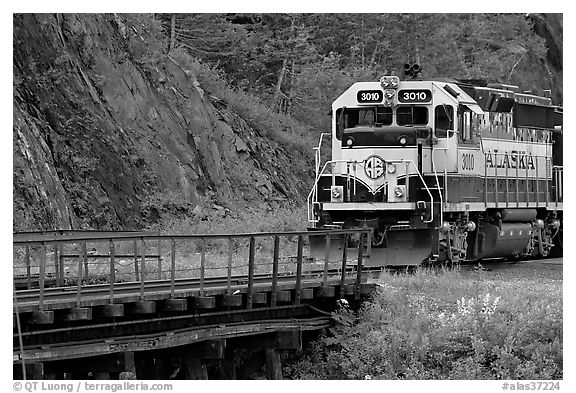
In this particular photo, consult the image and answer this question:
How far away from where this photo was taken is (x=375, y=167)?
762 inches

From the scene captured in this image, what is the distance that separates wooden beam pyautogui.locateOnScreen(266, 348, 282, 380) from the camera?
14430 millimetres

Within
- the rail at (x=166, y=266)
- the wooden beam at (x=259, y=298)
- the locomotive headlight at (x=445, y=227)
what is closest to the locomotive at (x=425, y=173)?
the locomotive headlight at (x=445, y=227)

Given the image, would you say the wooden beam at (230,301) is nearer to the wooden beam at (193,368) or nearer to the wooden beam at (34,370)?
the wooden beam at (193,368)

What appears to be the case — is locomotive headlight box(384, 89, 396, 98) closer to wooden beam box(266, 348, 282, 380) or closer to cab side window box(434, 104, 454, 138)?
cab side window box(434, 104, 454, 138)

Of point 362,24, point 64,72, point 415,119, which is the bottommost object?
point 415,119

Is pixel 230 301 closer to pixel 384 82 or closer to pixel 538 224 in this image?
pixel 384 82

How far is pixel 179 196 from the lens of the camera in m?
26.0

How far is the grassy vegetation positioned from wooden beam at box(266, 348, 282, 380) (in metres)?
0.60

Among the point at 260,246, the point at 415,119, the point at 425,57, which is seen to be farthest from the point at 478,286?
the point at 425,57

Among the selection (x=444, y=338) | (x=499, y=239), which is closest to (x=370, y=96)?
(x=499, y=239)

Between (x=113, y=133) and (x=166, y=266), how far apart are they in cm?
739

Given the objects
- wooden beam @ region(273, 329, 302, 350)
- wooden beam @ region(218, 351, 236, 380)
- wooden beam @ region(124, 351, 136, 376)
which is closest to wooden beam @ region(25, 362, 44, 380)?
wooden beam @ region(124, 351, 136, 376)

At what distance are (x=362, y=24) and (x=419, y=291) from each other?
26.1 meters

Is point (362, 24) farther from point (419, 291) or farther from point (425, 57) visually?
point (419, 291)
